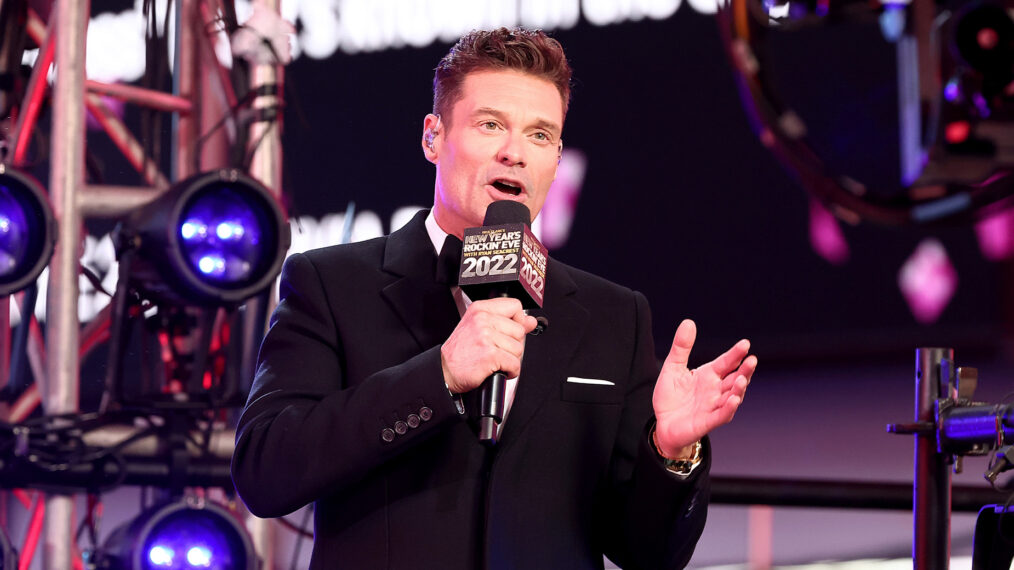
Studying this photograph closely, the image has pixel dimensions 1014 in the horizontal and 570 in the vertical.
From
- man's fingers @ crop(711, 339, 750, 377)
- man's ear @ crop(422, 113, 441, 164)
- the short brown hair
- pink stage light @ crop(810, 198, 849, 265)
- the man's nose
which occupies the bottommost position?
man's fingers @ crop(711, 339, 750, 377)

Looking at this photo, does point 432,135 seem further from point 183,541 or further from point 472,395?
point 183,541

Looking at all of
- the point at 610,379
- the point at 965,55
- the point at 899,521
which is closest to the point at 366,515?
the point at 610,379

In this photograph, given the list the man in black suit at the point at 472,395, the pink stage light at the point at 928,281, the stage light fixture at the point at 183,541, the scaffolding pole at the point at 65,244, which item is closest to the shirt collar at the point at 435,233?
the man in black suit at the point at 472,395

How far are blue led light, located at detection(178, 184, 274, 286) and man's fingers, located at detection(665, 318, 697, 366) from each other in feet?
5.38

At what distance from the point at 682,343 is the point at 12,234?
78.2 inches

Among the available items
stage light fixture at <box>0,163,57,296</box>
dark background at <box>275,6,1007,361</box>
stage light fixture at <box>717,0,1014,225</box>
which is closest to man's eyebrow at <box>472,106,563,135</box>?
stage light fixture at <box>717,0,1014,225</box>

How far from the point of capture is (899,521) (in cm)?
457

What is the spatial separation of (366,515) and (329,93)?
11.8 feet

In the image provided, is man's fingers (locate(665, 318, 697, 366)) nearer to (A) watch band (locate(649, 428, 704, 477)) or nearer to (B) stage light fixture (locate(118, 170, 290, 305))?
(A) watch band (locate(649, 428, 704, 477))

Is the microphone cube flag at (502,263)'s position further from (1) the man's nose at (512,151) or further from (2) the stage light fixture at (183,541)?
(2) the stage light fixture at (183,541)

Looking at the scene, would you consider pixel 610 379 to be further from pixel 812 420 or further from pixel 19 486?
pixel 812 420

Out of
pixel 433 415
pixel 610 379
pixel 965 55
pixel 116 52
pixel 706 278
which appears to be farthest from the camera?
pixel 116 52

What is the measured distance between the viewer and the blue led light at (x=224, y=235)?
9.80ft

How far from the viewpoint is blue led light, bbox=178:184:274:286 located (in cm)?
299
